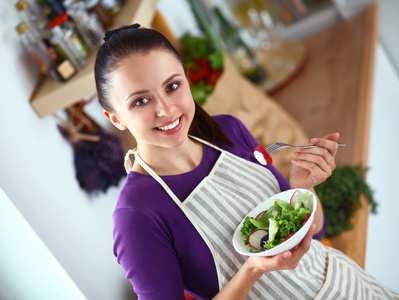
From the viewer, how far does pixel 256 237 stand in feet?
2.65

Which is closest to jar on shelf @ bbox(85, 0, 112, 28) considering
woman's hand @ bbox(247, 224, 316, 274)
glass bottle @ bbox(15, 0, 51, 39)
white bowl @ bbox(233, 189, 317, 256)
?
glass bottle @ bbox(15, 0, 51, 39)

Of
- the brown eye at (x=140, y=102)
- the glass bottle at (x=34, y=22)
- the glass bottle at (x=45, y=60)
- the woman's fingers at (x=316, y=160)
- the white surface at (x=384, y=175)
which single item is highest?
the glass bottle at (x=34, y=22)

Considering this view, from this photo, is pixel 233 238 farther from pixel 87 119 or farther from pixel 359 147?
pixel 359 147

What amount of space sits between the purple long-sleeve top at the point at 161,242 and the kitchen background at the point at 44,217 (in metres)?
0.27

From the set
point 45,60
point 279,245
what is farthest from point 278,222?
point 45,60

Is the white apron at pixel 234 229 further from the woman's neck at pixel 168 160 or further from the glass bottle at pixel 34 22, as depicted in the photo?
the glass bottle at pixel 34 22

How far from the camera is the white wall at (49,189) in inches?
40.8

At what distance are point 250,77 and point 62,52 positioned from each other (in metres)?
1.50

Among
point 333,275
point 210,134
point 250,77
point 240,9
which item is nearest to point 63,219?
point 210,134

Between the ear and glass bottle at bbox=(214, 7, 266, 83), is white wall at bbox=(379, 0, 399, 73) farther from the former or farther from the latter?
the ear

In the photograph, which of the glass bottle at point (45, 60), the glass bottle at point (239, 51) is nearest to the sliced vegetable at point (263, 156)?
the glass bottle at point (45, 60)

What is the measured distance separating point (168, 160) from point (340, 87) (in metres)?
1.69

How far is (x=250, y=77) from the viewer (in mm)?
2621

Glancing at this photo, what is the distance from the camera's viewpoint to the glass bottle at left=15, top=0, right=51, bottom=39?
126 centimetres
